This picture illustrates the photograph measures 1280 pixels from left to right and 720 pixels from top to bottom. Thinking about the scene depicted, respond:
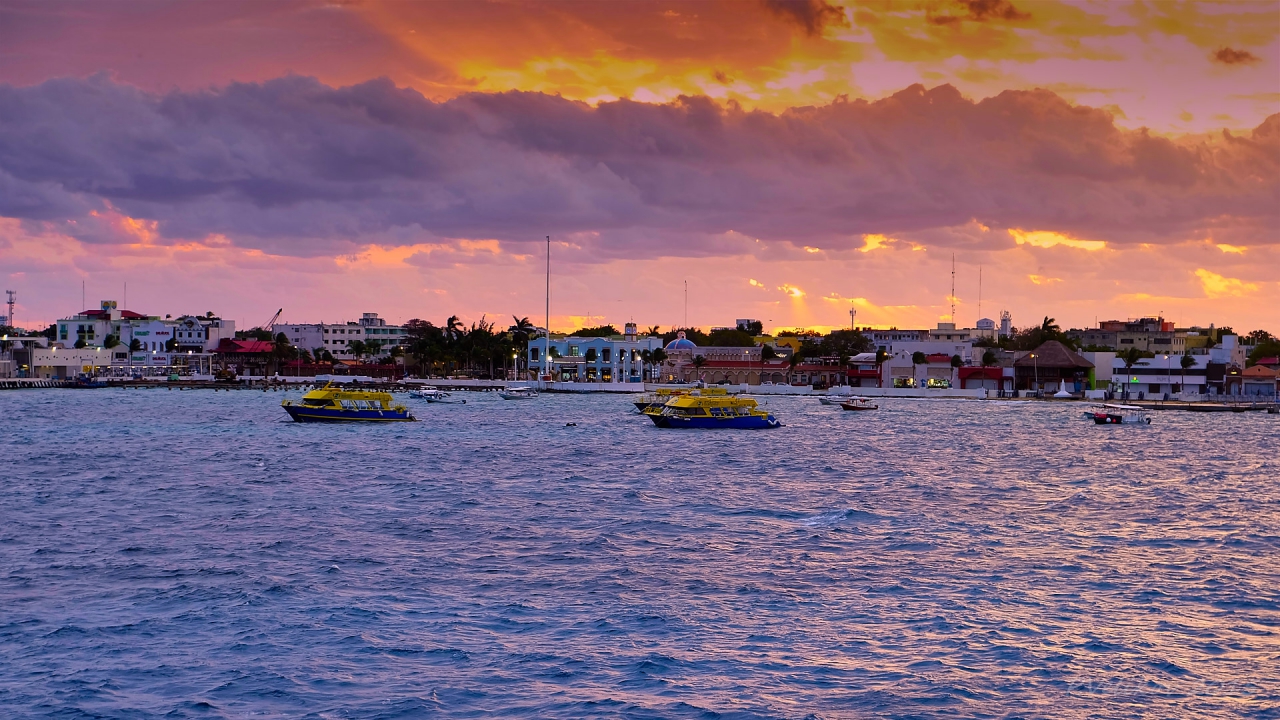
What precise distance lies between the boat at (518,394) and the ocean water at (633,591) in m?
105

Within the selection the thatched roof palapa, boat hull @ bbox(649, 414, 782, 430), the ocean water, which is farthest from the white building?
the ocean water

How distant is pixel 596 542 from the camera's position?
121 ft

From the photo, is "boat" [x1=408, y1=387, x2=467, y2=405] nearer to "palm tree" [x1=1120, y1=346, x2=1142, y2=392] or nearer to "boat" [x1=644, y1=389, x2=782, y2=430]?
"boat" [x1=644, y1=389, x2=782, y2=430]

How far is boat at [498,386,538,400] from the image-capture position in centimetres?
17004

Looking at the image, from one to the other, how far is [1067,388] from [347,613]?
169360 mm

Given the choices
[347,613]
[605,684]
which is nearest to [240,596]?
[347,613]

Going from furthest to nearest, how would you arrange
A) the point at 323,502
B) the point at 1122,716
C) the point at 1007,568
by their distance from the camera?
the point at 323,502 < the point at 1007,568 < the point at 1122,716

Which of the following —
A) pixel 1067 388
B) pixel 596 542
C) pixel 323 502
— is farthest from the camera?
pixel 1067 388

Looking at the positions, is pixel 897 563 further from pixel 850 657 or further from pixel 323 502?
pixel 323 502

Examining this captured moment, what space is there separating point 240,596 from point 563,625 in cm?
877

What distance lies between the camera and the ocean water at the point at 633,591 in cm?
2112

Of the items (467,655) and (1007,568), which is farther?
(1007,568)

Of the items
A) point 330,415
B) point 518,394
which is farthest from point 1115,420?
point 518,394

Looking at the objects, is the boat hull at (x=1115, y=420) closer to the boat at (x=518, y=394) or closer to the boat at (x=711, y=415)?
the boat at (x=711, y=415)
